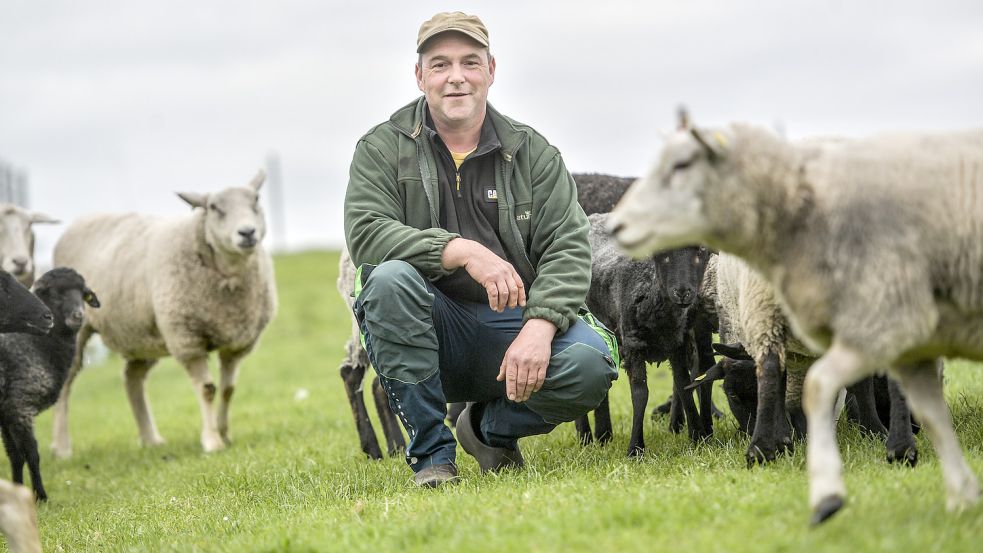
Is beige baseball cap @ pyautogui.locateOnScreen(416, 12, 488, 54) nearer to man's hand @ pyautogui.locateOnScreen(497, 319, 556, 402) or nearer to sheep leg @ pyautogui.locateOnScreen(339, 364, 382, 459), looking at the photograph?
man's hand @ pyautogui.locateOnScreen(497, 319, 556, 402)

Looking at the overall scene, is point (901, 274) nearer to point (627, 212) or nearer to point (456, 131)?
point (627, 212)

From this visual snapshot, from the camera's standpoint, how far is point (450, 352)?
5020 mm

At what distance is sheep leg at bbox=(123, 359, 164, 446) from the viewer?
32.6ft

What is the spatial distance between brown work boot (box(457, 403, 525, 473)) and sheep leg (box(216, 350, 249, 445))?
4.62 meters

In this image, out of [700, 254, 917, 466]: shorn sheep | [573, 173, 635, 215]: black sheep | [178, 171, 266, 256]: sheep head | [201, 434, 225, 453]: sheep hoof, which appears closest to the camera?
[700, 254, 917, 466]: shorn sheep

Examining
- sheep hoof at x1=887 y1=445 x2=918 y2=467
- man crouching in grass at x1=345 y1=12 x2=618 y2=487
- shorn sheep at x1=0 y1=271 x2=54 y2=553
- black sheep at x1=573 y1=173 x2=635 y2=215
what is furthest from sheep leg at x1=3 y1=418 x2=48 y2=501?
sheep hoof at x1=887 y1=445 x2=918 y2=467

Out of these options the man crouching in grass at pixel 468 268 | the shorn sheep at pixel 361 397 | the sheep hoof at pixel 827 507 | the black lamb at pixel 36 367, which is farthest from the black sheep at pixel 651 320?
the black lamb at pixel 36 367

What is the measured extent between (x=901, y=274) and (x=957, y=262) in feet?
0.68

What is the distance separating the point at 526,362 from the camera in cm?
457

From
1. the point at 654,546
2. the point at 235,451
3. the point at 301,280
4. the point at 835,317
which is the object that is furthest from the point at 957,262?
the point at 301,280

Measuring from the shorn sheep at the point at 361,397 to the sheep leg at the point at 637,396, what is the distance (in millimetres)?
1758

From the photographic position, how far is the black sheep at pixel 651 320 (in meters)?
5.39

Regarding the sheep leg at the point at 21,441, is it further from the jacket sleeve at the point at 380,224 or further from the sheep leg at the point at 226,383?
the jacket sleeve at the point at 380,224

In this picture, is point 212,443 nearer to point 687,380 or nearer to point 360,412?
point 360,412
